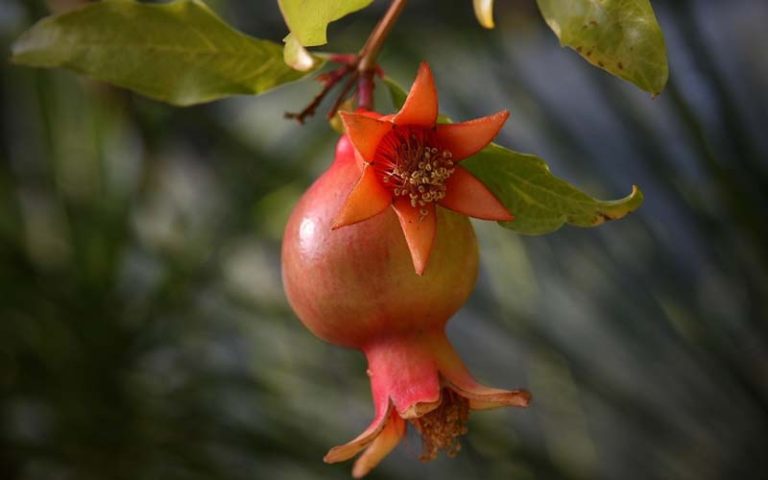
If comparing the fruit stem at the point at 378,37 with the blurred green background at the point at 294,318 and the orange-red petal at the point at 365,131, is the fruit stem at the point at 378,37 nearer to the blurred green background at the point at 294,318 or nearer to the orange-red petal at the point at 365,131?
the orange-red petal at the point at 365,131

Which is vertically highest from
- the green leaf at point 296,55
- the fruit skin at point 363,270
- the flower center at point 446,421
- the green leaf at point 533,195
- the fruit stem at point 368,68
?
the green leaf at point 296,55

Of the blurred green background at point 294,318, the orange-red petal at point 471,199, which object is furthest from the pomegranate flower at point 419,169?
the blurred green background at point 294,318

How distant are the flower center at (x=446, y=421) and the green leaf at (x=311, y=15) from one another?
166 millimetres

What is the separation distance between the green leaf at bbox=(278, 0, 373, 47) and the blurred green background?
761mm

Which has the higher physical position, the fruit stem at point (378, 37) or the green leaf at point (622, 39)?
the green leaf at point (622, 39)

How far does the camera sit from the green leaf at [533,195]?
1.27 ft

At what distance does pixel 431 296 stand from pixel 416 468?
1.52 m

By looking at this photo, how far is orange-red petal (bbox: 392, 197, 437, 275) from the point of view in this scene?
0.36 m

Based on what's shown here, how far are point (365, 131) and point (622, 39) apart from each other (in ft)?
0.30

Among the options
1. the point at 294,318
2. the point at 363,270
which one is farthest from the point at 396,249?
the point at 294,318

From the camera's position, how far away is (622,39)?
13.8 inches

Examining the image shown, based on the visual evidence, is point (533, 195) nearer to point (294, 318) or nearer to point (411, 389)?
point (411, 389)

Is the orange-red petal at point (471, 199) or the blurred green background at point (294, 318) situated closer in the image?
the orange-red petal at point (471, 199)

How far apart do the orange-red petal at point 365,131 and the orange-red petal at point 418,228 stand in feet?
0.07
